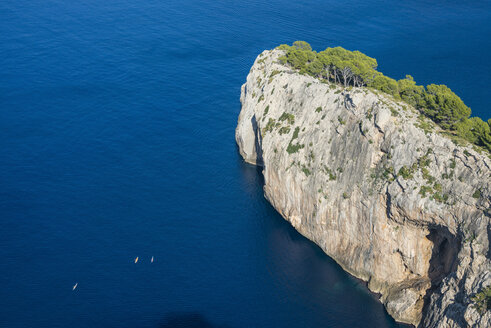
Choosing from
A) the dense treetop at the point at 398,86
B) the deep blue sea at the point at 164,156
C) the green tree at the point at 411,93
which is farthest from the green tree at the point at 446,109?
the deep blue sea at the point at 164,156

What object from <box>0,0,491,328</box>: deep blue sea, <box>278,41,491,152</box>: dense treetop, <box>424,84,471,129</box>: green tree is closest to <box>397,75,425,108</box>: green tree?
<box>278,41,491,152</box>: dense treetop

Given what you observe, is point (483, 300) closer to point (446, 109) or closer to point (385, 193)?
point (385, 193)

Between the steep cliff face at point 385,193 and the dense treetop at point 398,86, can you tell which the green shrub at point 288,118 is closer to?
the steep cliff face at point 385,193

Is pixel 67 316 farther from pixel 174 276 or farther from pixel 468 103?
Result: pixel 468 103

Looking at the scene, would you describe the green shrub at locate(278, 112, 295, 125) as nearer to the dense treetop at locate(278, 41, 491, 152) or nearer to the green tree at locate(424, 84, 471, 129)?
the dense treetop at locate(278, 41, 491, 152)

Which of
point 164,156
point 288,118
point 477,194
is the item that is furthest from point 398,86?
point 164,156

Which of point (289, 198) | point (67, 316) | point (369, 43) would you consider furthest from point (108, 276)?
point (369, 43)
